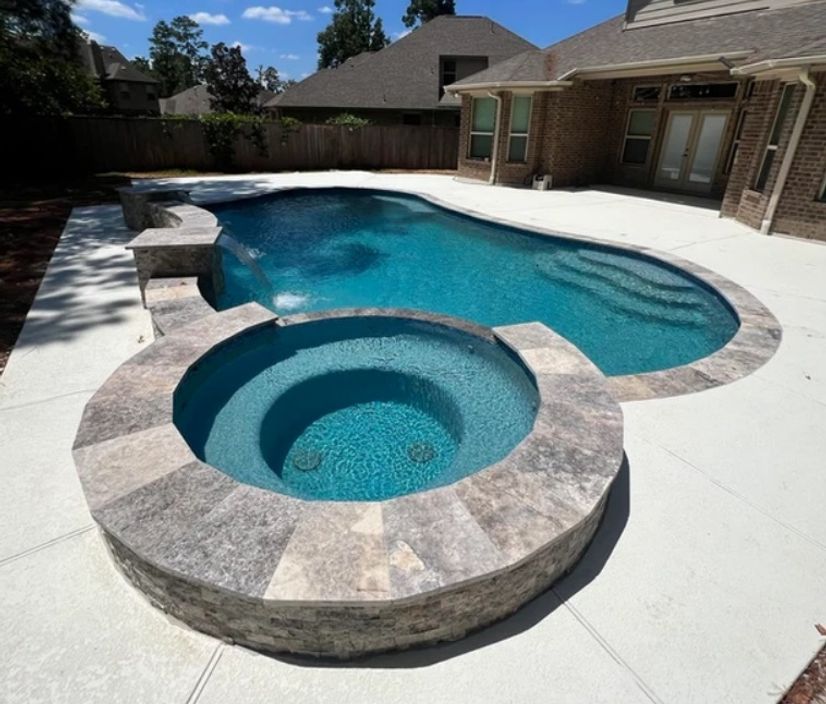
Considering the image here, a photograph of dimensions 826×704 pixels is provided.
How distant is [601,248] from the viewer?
26.5ft

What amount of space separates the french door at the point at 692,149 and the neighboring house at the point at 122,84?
37.7 metres

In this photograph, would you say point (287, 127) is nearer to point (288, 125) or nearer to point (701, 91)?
point (288, 125)

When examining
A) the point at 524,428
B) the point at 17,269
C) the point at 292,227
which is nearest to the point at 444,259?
the point at 292,227

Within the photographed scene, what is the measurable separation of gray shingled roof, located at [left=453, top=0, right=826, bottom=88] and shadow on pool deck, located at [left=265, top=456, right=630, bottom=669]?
9057 millimetres

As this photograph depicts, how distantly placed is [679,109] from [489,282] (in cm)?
938

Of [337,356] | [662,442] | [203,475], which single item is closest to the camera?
[203,475]

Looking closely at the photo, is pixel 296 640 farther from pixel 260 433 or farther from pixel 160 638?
pixel 260 433

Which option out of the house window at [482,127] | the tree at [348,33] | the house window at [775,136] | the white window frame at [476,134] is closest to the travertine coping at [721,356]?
the house window at [775,136]

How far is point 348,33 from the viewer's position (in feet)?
162

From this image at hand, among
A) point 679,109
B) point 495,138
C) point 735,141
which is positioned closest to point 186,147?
point 495,138

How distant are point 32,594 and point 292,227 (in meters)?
9.37

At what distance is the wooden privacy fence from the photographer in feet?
45.8

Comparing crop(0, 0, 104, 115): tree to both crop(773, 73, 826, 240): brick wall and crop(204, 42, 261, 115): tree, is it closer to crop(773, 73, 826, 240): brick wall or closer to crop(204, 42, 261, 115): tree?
crop(204, 42, 261, 115): tree

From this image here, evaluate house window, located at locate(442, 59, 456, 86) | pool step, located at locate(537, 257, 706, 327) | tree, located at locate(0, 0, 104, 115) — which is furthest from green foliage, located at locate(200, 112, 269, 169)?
pool step, located at locate(537, 257, 706, 327)
